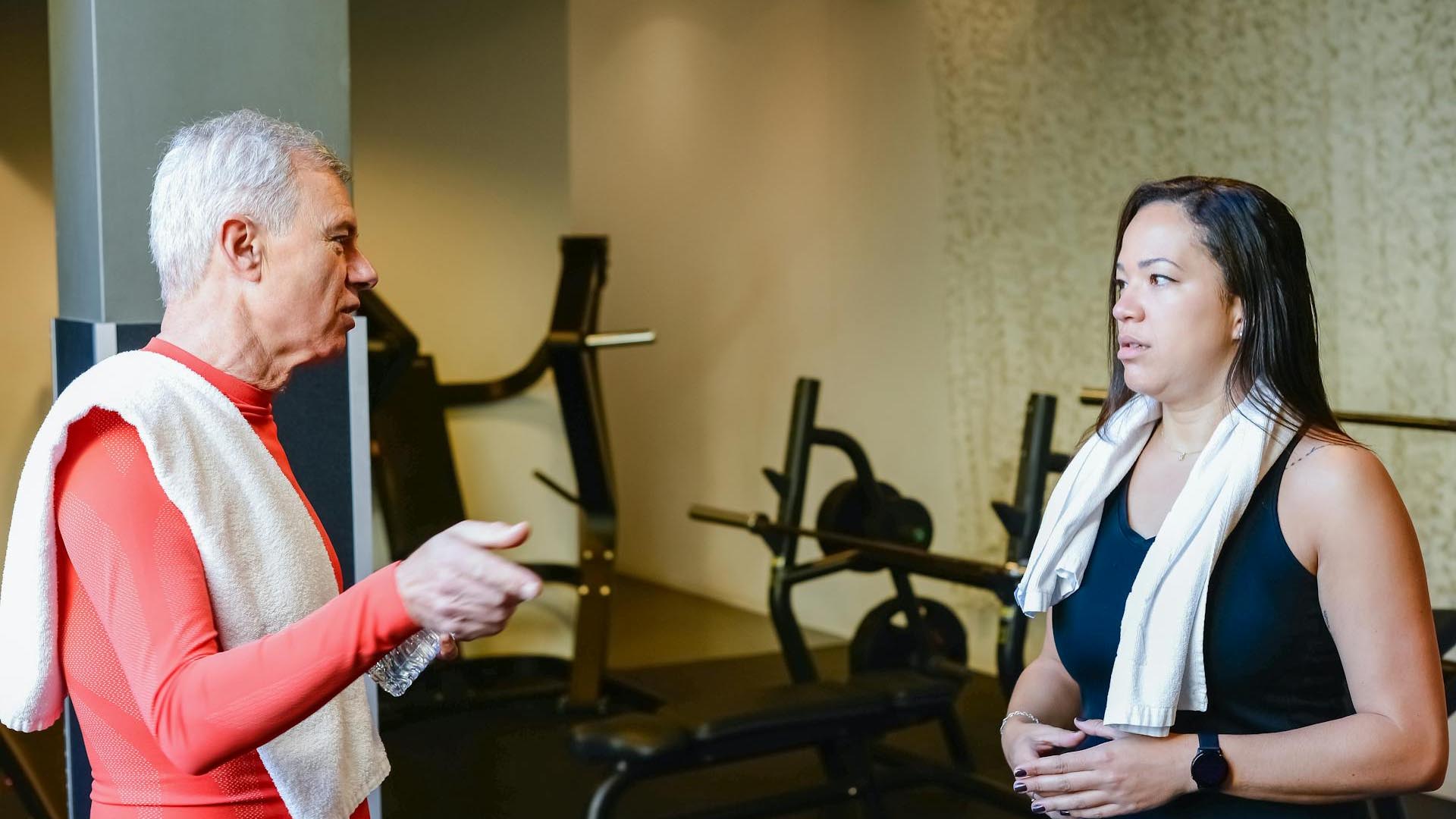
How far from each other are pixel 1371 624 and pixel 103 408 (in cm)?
116

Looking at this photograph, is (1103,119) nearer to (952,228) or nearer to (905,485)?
(952,228)

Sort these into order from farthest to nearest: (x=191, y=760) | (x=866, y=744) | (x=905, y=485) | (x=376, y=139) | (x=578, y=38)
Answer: (x=578, y=38), (x=905, y=485), (x=376, y=139), (x=866, y=744), (x=191, y=760)

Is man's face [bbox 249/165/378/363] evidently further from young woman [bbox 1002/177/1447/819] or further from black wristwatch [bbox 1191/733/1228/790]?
black wristwatch [bbox 1191/733/1228/790]

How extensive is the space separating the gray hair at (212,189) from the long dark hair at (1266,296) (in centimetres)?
92

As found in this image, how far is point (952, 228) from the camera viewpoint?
5.02 m

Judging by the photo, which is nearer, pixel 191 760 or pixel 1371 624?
pixel 191 760

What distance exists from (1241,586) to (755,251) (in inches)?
188

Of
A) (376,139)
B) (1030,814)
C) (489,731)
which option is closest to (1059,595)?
(1030,814)

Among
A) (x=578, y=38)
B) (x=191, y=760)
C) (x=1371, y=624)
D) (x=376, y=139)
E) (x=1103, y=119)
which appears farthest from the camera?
(x=578, y=38)

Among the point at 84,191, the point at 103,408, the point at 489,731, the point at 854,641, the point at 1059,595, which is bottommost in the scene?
the point at 489,731

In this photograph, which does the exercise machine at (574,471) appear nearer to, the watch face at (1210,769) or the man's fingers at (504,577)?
the watch face at (1210,769)

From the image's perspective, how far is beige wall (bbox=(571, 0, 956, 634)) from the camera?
5.25 meters

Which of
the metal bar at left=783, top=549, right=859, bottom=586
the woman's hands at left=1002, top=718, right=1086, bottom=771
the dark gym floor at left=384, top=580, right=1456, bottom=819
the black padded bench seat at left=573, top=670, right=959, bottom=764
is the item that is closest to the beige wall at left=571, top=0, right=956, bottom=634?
the dark gym floor at left=384, top=580, right=1456, bottom=819

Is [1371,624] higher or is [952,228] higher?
[952,228]
